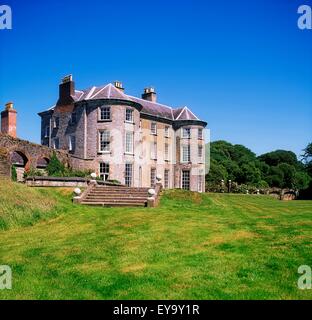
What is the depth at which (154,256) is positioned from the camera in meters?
9.77

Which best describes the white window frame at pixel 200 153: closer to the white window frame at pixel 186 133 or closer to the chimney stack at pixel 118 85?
the white window frame at pixel 186 133

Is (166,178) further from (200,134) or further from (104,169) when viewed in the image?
(104,169)

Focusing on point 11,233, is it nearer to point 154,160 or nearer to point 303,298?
point 303,298

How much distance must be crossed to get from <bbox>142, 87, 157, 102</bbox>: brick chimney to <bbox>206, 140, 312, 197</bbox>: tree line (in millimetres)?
14709

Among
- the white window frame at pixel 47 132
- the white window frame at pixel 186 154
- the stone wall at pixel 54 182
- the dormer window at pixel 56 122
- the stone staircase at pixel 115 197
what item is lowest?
the stone staircase at pixel 115 197

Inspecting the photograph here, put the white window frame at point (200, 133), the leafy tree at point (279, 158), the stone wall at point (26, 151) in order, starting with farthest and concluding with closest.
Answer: the leafy tree at point (279, 158) → the white window frame at point (200, 133) → the stone wall at point (26, 151)

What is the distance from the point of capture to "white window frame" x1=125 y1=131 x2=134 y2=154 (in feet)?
127

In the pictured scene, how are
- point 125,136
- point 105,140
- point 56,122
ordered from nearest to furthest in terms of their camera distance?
point 105,140 < point 125,136 < point 56,122

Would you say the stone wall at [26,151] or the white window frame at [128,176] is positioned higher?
the stone wall at [26,151]

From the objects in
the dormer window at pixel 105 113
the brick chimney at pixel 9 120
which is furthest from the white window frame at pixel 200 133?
the brick chimney at pixel 9 120

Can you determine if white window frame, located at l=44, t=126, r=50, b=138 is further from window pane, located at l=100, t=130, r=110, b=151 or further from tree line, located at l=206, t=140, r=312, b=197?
tree line, located at l=206, t=140, r=312, b=197

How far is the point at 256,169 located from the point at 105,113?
47.6m

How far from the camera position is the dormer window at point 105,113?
38094 millimetres

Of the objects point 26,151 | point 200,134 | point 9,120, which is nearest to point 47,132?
point 9,120
